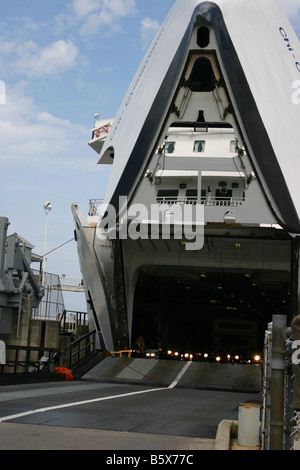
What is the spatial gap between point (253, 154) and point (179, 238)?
3519 millimetres

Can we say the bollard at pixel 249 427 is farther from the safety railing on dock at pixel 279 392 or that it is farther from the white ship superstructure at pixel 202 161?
the white ship superstructure at pixel 202 161

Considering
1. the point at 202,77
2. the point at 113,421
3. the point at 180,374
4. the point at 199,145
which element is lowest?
the point at 113,421

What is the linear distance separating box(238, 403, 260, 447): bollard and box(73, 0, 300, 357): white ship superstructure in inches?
431

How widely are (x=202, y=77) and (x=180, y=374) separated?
9577 millimetres

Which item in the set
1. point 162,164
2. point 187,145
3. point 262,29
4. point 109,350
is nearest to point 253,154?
point 162,164

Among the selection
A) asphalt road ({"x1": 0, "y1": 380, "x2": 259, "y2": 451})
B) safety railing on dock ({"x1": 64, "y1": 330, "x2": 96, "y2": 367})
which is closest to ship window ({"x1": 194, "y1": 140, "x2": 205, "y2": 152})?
safety railing on dock ({"x1": 64, "y1": 330, "x2": 96, "y2": 367})

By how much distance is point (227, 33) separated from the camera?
16625mm

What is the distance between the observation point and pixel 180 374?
16.8m

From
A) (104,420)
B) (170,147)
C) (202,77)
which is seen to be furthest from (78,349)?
(104,420)

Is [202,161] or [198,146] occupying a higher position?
[198,146]

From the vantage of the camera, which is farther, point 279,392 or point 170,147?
point 170,147

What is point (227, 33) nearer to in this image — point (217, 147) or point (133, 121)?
point (133, 121)

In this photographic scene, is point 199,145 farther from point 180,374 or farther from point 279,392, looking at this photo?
point 279,392

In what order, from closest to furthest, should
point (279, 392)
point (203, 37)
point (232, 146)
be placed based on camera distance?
point (279, 392) → point (203, 37) → point (232, 146)
